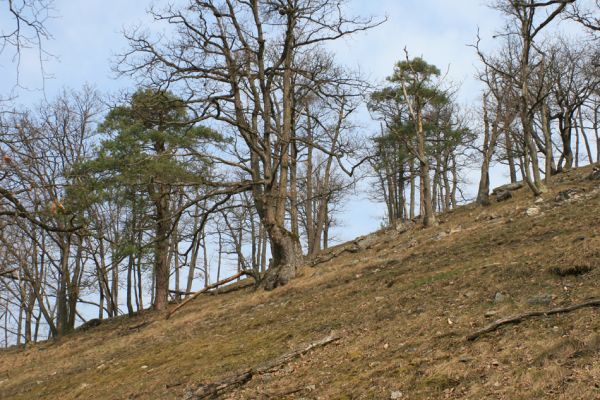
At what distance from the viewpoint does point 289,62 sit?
1557 centimetres

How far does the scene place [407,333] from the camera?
665 cm

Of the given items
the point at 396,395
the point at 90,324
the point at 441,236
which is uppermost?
the point at 441,236

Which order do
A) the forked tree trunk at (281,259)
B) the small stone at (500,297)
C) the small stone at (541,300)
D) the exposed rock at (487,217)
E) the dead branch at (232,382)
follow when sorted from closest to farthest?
the small stone at (541,300) < the dead branch at (232,382) < the small stone at (500,297) < the forked tree trunk at (281,259) < the exposed rock at (487,217)

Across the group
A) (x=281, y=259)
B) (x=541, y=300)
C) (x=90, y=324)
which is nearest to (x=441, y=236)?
(x=281, y=259)

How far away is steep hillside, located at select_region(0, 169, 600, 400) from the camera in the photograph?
16.3 feet

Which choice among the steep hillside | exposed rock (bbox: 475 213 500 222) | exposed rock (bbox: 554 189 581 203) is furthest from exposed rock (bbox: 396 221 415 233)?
exposed rock (bbox: 554 189 581 203)

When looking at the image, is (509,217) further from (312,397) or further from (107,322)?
(107,322)

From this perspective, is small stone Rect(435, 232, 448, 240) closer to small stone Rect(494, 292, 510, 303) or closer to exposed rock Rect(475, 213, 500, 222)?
exposed rock Rect(475, 213, 500, 222)

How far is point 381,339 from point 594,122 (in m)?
29.6

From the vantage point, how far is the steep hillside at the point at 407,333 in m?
4.96

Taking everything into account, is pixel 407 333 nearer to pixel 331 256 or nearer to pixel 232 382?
pixel 232 382

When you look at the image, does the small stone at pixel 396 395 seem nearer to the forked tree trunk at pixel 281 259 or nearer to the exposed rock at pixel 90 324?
the forked tree trunk at pixel 281 259

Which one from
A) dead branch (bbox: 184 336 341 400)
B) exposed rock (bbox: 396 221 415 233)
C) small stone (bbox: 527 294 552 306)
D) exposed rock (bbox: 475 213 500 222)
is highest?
exposed rock (bbox: 396 221 415 233)

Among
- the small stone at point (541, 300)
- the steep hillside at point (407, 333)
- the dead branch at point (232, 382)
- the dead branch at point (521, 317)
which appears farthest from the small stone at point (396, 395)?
the small stone at point (541, 300)
